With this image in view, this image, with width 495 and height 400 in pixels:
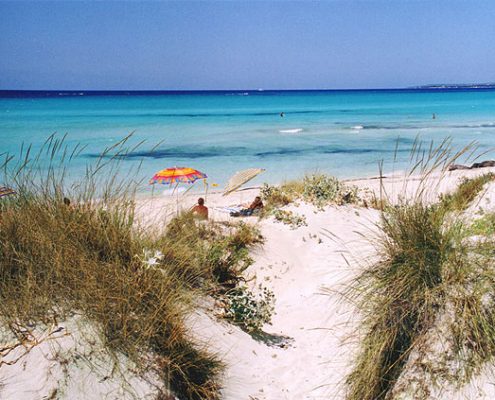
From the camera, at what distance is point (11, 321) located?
3.47 metres

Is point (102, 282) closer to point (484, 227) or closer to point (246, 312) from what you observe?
point (246, 312)

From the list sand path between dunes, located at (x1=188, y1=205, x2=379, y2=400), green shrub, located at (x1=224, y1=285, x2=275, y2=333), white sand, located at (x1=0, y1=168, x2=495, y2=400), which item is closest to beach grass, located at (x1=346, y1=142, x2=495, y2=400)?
white sand, located at (x1=0, y1=168, x2=495, y2=400)

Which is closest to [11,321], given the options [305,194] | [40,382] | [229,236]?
[40,382]

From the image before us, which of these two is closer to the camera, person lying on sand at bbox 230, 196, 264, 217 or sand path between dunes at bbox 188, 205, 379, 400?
sand path between dunes at bbox 188, 205, 379, 400

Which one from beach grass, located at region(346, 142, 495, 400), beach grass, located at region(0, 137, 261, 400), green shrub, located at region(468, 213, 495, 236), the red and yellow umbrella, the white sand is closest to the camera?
beach grass, located at region(346, 142, 495, 400)

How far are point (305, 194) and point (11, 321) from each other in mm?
8099

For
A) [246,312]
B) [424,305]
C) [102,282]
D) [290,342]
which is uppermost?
[102,282]

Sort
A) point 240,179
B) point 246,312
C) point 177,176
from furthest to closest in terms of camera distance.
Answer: point 240,179
point 177,176
point 246,312

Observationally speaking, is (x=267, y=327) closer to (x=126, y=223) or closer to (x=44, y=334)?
(x=126, y=223)

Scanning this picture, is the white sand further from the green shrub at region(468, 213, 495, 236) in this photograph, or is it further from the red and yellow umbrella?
the red and yellow umbrella

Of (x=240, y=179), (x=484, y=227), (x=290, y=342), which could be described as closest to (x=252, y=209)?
(x=240, y=179)

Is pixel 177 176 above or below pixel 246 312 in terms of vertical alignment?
above

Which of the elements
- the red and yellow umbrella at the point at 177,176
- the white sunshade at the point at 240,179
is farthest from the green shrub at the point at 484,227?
the white sunshade at the point at 240,179

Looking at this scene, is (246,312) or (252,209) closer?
(246,312)
